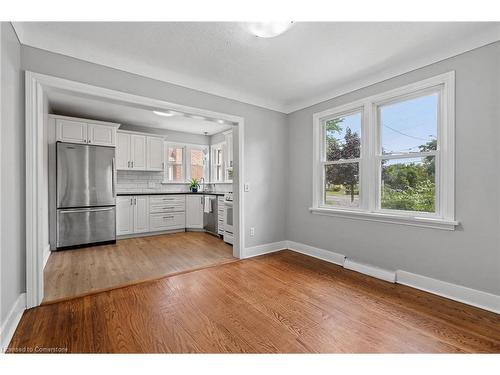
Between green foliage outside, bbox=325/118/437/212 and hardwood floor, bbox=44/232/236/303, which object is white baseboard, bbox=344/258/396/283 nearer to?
green foliage outside, bbox=325/118/437/212

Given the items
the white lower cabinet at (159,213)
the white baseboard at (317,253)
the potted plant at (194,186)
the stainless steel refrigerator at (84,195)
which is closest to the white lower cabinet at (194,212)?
the white lower cabinet at (159,213)

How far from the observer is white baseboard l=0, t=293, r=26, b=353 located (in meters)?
1.54

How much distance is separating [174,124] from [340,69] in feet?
12.3

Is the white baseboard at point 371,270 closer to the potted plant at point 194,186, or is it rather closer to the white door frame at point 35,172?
the white door frame at point 35,172

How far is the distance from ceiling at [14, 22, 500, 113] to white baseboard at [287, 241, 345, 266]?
2.31 metres

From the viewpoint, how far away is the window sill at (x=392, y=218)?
91.6 inches

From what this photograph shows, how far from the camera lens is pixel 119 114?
14.9ft

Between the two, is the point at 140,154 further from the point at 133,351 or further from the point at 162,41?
the point at 133,351

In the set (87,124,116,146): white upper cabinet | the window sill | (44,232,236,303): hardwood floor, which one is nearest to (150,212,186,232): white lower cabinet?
(44,232,236,303): hardwood floor

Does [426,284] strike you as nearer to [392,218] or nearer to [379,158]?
[392,218]

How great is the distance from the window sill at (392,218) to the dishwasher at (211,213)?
227 cm

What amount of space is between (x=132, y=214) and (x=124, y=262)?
176cm

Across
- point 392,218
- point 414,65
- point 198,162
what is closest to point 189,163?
point 198,162
